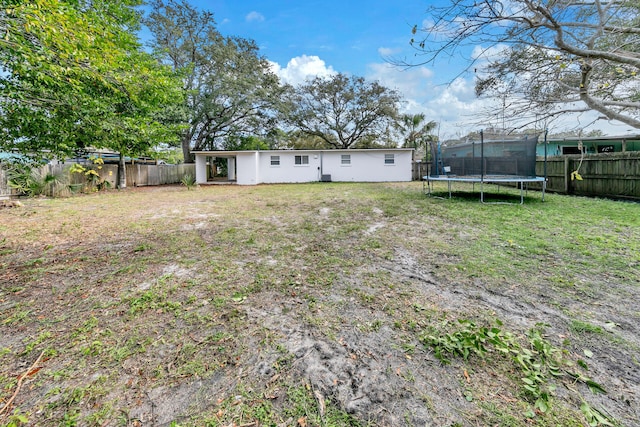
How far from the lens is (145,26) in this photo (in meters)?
16.7

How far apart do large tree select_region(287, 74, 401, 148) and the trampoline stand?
13.7 m

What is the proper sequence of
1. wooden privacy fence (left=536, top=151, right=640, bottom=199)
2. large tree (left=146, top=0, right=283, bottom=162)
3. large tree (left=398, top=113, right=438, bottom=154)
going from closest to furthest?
wooden privacy fence (left=536, top=151, right=640, bottom=199) < large tree (left=146, top=0, right=283, bottom=162) < large tree (left=398, top=113, right=438, bottom=154)

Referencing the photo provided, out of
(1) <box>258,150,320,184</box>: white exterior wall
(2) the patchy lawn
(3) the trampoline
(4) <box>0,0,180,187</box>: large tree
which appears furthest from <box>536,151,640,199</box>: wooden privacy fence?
(1) <box>258,150,320,184</box>: white exterior wall

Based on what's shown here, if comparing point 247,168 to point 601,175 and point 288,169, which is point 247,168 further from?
point 601,175

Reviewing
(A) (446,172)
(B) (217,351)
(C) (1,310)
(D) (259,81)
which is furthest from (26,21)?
(D) (259,81)

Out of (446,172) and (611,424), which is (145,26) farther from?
(611,424)

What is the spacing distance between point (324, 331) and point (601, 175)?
10333 mm

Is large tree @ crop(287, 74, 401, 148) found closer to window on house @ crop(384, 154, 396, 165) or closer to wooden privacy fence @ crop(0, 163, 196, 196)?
window on house @ crop(384, 154, 396, 165)

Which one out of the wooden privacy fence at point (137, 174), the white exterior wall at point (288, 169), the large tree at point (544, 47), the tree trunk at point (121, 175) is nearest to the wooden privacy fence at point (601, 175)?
the large tree at point (544, 47)

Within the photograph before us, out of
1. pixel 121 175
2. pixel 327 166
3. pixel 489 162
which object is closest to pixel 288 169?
pixel 327 166

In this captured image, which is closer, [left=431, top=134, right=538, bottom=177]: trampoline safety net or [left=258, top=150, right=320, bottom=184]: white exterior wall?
[left=431, top=134, right=538, bottom=177]: trampoline safety net

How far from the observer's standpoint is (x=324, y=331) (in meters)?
2.04

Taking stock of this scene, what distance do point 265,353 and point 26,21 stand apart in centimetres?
374

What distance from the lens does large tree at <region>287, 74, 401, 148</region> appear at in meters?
22.0
